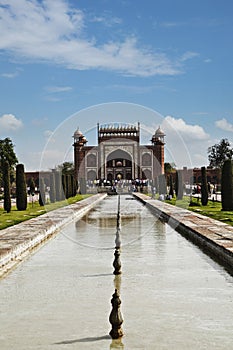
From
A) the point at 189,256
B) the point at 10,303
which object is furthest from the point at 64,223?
the point at 10,303

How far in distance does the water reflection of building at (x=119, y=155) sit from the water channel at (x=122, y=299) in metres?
43.3

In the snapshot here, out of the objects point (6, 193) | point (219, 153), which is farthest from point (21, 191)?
point (219, 153)

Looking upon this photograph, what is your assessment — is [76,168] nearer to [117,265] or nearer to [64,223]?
[64,223]


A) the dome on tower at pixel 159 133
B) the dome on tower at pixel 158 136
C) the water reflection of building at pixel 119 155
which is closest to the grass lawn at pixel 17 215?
the water reflection of building at pixel 119 155

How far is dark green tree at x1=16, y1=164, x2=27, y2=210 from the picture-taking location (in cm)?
1388

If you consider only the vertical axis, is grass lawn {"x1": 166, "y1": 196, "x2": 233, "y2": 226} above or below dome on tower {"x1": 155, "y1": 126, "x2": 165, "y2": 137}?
below

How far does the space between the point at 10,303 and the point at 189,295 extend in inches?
55.5

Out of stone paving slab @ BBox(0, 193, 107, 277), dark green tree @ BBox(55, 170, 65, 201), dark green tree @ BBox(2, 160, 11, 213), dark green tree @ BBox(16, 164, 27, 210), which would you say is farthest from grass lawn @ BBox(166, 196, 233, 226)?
dark green tree @ BBox(55, 170, 65, 201)

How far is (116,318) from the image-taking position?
296 cm

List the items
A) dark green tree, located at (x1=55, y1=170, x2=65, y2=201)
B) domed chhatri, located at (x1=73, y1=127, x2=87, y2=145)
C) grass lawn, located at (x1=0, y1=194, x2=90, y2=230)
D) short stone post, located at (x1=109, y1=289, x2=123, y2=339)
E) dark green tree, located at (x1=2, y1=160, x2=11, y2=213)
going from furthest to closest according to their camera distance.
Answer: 1. domed chhatri, located at (x1=73, y1=127, x2=87, y2=145)
2. dark green tree, located at (x1=55, y1=170, x2=65, y2=201)
3. dark green tree, located at (x1=2, y1=160, x2=11, y2=213)
4. grass lawn, located at (x1=0, y1=194, x2=90, y2=230)
5. short stone post, located at (x1=109, y1=289, x2=123, y2=339)

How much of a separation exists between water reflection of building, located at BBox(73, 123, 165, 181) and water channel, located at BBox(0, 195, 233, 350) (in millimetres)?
43337

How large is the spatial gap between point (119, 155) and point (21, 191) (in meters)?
37.2

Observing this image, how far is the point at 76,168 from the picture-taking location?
48.7 meters

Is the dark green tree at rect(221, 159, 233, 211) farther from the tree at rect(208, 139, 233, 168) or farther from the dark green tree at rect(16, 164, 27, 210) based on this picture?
the tree at rect(208, 139, 233, 168)
